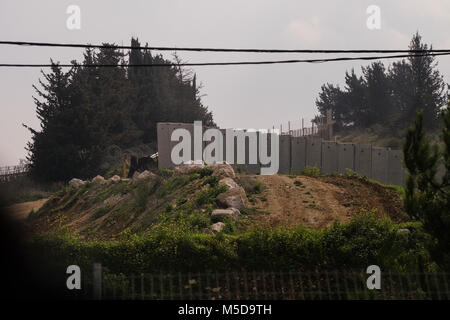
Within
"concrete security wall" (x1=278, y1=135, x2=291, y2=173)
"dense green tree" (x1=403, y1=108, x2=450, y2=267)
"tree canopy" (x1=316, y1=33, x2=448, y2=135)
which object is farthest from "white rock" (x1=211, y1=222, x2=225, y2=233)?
"tree canopy" (x1=316, y1=33, x2=448, y2=135)

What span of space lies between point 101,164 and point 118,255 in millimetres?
31000

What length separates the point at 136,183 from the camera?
2869cm

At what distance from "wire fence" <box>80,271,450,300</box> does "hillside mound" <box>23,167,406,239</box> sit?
3.72m

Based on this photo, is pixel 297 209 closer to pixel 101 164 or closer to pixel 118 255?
pixel 118 255

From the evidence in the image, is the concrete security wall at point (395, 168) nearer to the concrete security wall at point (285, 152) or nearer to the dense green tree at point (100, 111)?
the concrete security wall at point (285, 152)

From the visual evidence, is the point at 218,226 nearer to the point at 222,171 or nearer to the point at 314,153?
the point at 222,171

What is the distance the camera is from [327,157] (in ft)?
106

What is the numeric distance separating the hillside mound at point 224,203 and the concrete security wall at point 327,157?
254cm

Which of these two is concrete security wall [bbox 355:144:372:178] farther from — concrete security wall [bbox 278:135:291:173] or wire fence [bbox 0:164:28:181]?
wire fence [bbox 0:164:28:181]

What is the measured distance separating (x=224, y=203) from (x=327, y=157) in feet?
42.7

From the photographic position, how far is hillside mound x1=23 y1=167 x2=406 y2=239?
1967 centimetres

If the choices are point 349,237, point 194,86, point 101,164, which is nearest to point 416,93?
point 194,86

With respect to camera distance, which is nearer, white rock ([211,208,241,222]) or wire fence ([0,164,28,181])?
white rock ([211,208,241,222])

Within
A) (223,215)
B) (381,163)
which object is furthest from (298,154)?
(223,215)
